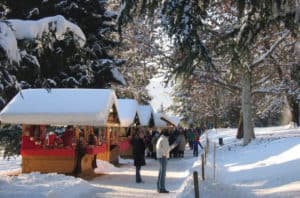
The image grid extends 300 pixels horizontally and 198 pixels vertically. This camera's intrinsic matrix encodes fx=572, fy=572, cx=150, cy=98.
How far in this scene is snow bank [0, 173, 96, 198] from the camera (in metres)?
13.0

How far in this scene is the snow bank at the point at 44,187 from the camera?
13.0 metres

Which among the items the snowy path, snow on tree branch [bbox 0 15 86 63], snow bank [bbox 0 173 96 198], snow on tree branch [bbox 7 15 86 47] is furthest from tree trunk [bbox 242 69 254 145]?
snow on tree branch [bbox 7 15 86 47]

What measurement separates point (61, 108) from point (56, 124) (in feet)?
2.24

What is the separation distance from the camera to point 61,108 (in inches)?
819

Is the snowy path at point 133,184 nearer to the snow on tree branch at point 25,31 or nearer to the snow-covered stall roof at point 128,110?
the snow on tree branch at point 25,31

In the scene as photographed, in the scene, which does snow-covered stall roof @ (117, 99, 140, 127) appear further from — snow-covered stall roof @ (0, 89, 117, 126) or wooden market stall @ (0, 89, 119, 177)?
wooden market stall @ (0, 89, 119, 177)

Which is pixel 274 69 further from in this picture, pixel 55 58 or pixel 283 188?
pixel 55 58

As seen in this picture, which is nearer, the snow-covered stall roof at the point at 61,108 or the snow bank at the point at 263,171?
the snow bank at the point at 263,171

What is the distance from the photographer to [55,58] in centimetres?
1109

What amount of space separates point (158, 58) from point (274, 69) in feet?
21.8

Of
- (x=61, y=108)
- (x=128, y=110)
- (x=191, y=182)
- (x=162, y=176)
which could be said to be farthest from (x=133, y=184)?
(x=128, y=110)

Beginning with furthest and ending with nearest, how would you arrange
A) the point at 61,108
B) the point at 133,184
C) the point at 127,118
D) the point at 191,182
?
the point at 127,118
the point at 61,108
the point at 133,184
the point at 191,182

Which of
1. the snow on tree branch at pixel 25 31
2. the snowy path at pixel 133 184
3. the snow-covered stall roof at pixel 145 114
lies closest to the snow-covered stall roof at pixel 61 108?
the snowy path at pixel 133 184

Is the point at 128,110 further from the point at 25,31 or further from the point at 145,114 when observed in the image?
the point at 25,31
